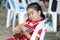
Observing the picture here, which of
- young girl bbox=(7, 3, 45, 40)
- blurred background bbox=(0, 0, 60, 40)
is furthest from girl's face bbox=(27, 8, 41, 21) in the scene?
blurred background bbox=(0, 0, 60, 40)

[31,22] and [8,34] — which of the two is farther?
[8,34]

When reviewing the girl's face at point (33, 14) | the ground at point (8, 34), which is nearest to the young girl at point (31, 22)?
the girl's face at point (33, 14)

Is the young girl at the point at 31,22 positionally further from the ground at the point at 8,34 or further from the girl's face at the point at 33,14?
the ground at the point at 8,34

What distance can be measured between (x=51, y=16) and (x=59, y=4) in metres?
0.38

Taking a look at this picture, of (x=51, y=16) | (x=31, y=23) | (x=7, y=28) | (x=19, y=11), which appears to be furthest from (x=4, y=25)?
(x=31, y=23)

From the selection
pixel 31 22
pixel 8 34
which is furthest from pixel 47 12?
pixel 31 22

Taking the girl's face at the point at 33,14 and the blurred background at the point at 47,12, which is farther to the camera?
the blurred background at the point at 47,12

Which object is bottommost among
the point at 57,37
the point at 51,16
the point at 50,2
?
the point at 57,37

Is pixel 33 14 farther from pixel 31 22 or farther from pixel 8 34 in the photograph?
pixel 8 34

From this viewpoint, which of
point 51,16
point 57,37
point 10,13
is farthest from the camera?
point 10,13

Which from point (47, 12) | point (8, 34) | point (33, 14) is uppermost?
point (33, 14)

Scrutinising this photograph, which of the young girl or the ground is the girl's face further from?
the ground

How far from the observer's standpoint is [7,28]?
4.12m

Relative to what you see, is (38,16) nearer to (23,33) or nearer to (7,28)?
(23,33)
